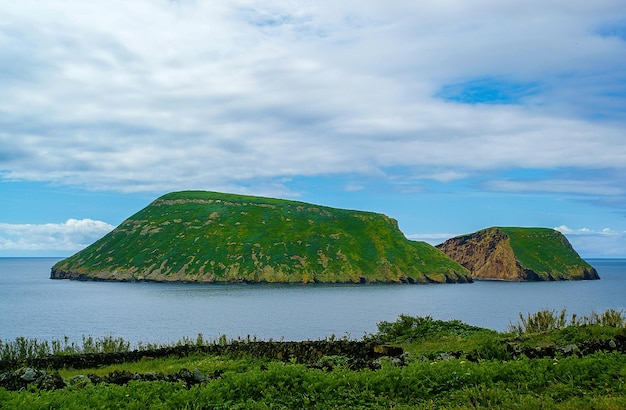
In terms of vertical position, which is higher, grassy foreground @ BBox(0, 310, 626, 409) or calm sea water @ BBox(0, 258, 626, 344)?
grassy foreground @ BBox(0, 310, 626, 409)

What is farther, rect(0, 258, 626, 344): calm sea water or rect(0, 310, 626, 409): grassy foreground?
rect(0, 258, 626, 344): calm sea water

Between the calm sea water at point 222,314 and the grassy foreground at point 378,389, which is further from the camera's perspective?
the calm sea water at point 222,314

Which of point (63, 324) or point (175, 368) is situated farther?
point (63, 324)

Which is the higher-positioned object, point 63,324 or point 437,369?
point 437,369

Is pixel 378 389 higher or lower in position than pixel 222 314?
higher

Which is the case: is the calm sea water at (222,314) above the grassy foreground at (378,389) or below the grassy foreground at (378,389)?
below

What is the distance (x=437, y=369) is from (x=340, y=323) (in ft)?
228

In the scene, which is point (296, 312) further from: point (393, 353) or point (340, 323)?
point (393, 353)

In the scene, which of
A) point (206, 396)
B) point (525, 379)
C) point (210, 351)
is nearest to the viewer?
point (206, 396)

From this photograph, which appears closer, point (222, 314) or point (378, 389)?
point (378, 389)

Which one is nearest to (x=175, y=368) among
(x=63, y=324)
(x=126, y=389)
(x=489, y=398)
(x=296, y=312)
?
(x=126, y=389)

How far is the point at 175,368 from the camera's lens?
23.5 meters

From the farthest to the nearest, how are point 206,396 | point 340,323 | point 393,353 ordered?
1. point 340,323
2. point 393,353
3. point 206,396

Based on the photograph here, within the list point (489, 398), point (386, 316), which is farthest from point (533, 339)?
point (386, 316)
